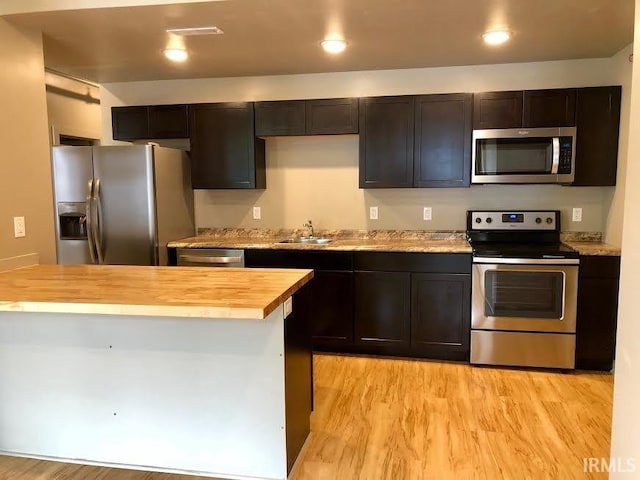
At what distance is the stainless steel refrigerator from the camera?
3.81 meters

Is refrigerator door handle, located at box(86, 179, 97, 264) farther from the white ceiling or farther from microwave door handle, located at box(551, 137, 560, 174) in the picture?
microwave door handle, located at box(551, 137, 560, 174)

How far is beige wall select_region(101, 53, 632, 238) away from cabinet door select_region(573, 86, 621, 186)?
22cm

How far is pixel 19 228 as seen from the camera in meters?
2.93

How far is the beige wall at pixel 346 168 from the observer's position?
3.98m

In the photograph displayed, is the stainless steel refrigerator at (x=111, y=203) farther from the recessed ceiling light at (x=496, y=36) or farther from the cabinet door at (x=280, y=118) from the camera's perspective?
the recessed ceiling light at (x=496, y=36)

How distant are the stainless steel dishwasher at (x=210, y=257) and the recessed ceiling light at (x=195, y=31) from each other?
162cm

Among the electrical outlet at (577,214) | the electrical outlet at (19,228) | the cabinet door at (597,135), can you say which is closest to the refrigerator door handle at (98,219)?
the electrical outlet at (19,228)

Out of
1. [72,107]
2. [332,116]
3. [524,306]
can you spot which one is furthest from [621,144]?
[72,107]

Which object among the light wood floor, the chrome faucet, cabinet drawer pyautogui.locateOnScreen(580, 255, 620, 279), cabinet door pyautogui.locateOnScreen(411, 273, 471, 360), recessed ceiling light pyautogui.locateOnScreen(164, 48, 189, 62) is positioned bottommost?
the light wood floor

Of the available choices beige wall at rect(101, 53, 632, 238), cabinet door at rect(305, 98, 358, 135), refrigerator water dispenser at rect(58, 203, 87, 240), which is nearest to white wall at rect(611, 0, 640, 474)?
beige wall at rect(101, 53, 632, 238)

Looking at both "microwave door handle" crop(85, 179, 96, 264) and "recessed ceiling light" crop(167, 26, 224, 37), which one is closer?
"recessed ceiling light" crop(167, 26, 224, 37)

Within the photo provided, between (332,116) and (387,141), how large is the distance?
49 centimetres

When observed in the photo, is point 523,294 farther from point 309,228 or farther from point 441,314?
point 309,228

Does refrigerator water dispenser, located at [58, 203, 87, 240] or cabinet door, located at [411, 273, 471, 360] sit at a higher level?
refrigerator water dispenser, located at [58, 203, 87, 240]
